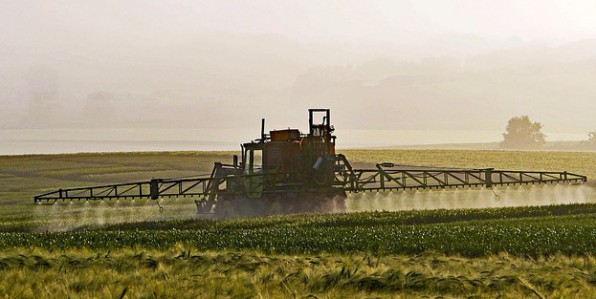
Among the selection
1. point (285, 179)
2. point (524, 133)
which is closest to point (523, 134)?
point (524, 133)

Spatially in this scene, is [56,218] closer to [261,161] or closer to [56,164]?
[261,161]

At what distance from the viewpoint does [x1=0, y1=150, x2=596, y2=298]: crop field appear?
9.27m

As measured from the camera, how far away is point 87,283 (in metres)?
9.54

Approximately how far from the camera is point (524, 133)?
147 metres

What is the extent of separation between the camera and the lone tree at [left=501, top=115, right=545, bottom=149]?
Result: 14612 centimetres

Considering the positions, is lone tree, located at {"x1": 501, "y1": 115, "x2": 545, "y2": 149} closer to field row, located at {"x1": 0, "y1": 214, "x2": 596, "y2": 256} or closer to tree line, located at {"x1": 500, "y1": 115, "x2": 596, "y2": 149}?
tree line, located at {"x1": 500, "y1": 115, "x2": 596, "y2": 149}

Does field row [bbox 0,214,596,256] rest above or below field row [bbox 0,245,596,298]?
below

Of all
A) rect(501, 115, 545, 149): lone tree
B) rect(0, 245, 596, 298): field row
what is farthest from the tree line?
rect(0, 245, 596, 298): field row

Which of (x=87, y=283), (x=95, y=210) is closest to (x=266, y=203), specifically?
(x=95, y=210)

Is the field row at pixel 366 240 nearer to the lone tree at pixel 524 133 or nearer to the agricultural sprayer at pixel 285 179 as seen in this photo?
the agricultural sprayer at pixel 285 179

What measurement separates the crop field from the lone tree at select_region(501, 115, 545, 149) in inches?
4429

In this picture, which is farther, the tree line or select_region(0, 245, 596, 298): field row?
the tree line

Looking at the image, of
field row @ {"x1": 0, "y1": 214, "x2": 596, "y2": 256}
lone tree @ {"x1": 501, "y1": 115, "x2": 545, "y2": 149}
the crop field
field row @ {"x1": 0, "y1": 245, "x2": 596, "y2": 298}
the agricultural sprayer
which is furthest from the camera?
lone tree @ {"x1": 501, "y1": 115, "x2": 545, "y2": 149}

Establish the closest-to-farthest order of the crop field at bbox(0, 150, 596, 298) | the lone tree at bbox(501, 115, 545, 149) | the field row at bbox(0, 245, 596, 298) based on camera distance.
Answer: the field row at bbox(0, 245, 596, 298), the crop field at bbox(0, 150, 596, 298), the lone tree at bbox(501, 115, 545, 149)
